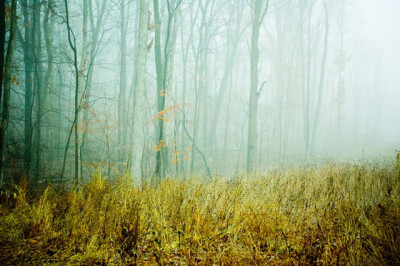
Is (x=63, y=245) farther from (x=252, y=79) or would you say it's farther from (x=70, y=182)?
(x=252, y=79)

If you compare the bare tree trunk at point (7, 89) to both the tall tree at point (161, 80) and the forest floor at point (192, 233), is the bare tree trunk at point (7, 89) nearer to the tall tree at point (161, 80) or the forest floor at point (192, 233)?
the forest floor at point (192, 233)

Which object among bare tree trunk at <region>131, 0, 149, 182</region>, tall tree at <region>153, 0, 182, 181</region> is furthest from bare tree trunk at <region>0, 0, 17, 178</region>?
tall tree at <region>153, 0, 182, 181</region>

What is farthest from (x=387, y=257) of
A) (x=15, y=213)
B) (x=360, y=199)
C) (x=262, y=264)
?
(x=15, y=213)

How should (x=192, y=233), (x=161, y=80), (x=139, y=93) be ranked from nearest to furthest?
(x=192, y=233) < (x=139, y=93) < (x=161, y=80)

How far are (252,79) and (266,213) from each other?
5062 millimetres

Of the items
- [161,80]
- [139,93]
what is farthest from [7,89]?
[161,80]

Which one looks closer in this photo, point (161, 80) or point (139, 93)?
point (139, 93)

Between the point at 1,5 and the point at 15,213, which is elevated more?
the point at 1,5

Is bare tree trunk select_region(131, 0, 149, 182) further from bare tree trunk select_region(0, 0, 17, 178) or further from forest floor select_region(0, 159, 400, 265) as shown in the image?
bare tree trunk select_region(0, 0, 17, 178)

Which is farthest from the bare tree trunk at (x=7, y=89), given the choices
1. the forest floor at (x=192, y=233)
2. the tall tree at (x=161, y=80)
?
the tall tree at (x=161, y=80)

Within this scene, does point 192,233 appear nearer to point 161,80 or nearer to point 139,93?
point 139,93

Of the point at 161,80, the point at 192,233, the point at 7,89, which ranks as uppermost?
the point at 161,80

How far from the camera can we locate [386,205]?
288 cm

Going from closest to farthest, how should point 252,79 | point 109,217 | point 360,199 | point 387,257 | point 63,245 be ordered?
1. point 387,257
2. point 63,245
3. point 109,217
4. point 360,199
5. point 252,79
